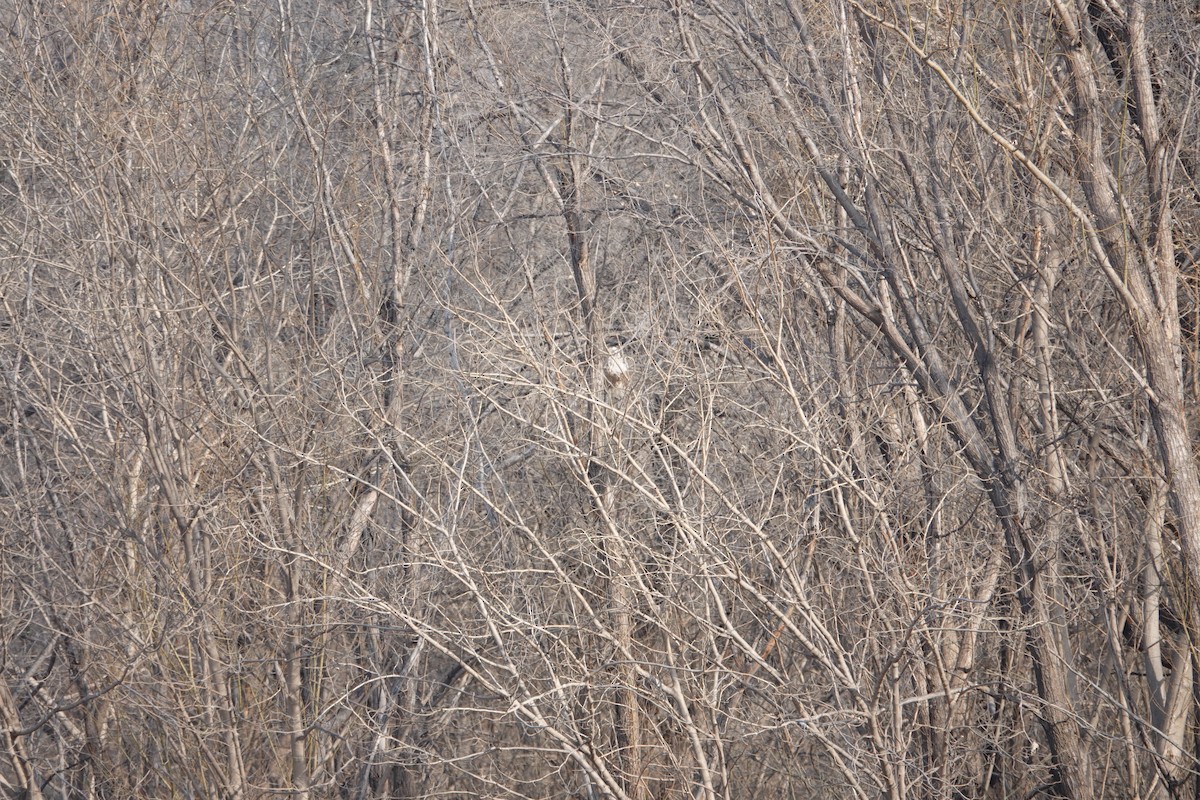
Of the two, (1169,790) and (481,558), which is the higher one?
(481,558)

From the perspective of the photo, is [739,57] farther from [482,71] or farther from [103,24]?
[103,24]

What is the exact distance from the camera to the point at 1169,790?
22.2ft

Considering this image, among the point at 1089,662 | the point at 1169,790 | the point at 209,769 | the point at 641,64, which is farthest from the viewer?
the point at 641,64

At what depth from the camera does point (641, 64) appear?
880 centimetres

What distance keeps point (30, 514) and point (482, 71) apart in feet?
14.9

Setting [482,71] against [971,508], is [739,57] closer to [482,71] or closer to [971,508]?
[482,71]

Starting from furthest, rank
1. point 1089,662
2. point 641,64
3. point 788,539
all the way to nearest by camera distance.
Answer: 1. point 641,64
2. point 1089,662
3. point 788,539

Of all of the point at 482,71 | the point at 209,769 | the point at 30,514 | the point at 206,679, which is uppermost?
the point at 482,71

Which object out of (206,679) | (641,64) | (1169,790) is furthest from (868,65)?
(206,679)

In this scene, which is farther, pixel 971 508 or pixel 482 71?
pixel 482 71

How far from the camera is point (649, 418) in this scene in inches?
216

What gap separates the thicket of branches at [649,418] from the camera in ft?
20.5

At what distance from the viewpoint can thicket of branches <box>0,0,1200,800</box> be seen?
20.5 ft

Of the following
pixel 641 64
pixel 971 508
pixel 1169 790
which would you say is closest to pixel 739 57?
pixel 641 64
